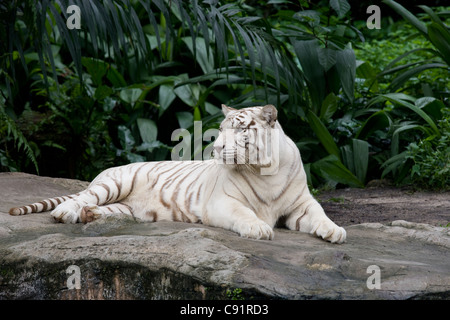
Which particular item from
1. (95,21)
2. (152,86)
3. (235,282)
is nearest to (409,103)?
(152,86)

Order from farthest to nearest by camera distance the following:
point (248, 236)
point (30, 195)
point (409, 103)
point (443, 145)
→ point (409, 103) < point (443, 145) < point (30, 195) < point (248, 236)

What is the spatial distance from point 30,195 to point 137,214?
1104mm

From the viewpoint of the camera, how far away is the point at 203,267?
261 cm

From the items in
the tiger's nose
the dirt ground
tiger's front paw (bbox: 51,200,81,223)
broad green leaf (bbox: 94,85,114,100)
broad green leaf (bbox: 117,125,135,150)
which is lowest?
the dirt ground

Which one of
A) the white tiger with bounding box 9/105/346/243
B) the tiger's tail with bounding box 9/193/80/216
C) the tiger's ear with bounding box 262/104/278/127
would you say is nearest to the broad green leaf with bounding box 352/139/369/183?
the white tiger with bounding box 9/105/346/243

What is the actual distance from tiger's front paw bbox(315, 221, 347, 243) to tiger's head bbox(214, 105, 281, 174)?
1.60 feet

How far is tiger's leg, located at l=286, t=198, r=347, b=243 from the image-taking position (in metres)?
3.33

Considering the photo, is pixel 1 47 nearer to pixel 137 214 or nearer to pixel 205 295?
pixel 137 214

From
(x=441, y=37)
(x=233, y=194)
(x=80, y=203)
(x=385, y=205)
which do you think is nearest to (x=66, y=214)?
(x=80, y=203)

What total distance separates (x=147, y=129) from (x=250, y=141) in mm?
4213

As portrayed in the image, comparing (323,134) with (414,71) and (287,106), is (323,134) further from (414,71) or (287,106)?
(414,71)

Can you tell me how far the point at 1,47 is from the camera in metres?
4.89

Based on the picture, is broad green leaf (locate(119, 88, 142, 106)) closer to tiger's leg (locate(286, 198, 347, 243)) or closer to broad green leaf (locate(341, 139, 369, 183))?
broad green leaf (locate(341, 139, 369, 183))

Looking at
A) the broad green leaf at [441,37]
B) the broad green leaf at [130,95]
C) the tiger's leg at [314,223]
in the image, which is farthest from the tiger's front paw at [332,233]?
the broad green leaf at [130,95]
